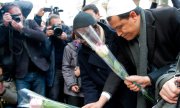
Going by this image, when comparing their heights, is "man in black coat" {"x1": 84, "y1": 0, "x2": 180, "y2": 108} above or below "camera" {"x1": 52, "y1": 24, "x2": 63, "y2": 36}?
above

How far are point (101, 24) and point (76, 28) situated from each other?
34cm

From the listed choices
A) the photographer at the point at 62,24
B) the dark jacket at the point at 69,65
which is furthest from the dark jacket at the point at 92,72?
the photographer at the point at 62,24

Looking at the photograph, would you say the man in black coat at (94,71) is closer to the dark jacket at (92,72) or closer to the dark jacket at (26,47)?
the dark jacket at (92,72)

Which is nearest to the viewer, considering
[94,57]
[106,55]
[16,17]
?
[106,55]

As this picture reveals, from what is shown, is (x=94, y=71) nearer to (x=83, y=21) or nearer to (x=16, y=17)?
(x=83, y=21)

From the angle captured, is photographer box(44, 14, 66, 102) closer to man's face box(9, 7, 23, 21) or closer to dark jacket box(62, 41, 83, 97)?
dark jacket box(62, 41, 83, 97)

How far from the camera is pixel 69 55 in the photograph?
3.47m

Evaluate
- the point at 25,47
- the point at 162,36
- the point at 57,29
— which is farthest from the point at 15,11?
the point at 162,36

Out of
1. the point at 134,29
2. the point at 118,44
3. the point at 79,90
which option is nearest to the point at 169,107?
the point at 134,29

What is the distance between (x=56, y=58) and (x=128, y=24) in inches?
65.9

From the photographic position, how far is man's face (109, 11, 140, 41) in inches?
84.7

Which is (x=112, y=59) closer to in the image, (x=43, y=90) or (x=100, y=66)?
(x=100, y=66)

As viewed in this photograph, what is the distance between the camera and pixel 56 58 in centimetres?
370

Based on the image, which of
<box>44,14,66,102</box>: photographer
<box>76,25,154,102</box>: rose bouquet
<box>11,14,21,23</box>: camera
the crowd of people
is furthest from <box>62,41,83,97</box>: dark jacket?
<box>76,25,154,102</box>: rose bouquet
